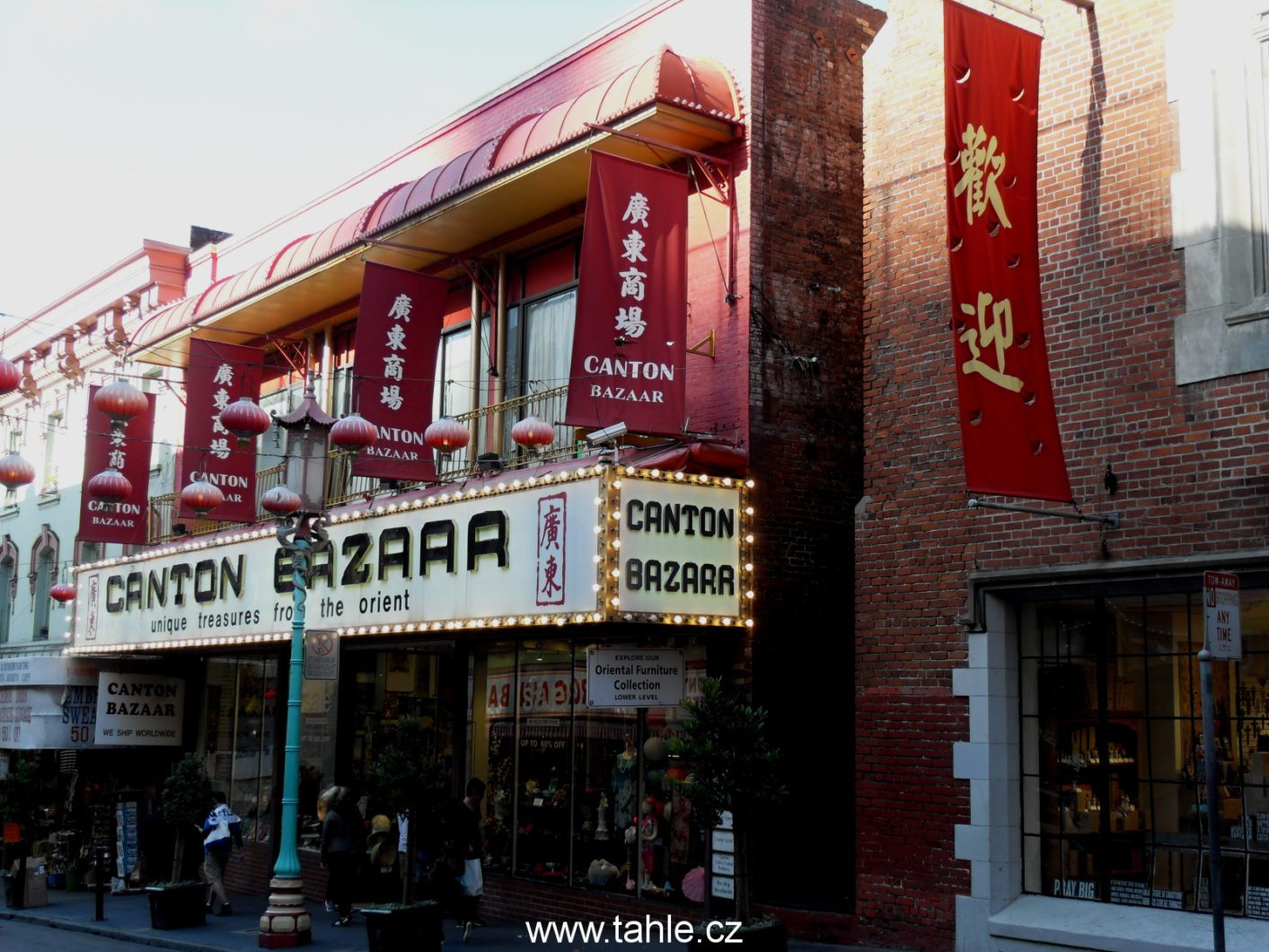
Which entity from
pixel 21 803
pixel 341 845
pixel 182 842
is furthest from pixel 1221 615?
pixel 21 803

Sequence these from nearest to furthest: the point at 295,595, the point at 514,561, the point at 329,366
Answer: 1. the point at 514,561
2. the point at 295,595
3. the point at 329,366

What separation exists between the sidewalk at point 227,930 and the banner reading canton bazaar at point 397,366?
18.7 feet

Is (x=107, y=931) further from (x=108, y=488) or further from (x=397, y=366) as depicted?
(x=397, y=366)

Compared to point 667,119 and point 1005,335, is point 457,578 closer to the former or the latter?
point 667,119

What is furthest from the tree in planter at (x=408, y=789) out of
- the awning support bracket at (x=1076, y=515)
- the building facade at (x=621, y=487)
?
the awning support bracket at (x=1076, y=515)

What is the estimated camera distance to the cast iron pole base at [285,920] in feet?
54.5

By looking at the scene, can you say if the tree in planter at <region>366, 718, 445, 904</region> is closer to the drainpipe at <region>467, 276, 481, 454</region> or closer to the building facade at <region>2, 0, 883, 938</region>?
the building facade at <region>2, 0, 883, 938</region>

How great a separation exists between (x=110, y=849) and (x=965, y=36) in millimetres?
21685

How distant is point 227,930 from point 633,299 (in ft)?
32.9

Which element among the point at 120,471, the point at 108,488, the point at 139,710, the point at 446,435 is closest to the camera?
the point at 446,435

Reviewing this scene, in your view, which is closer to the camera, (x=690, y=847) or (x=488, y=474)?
(x=690, y=847)

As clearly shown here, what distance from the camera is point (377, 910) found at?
14641mm

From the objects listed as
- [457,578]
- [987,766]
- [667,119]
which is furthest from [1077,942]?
[667,119]

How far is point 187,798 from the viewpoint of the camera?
2038 centimetres
